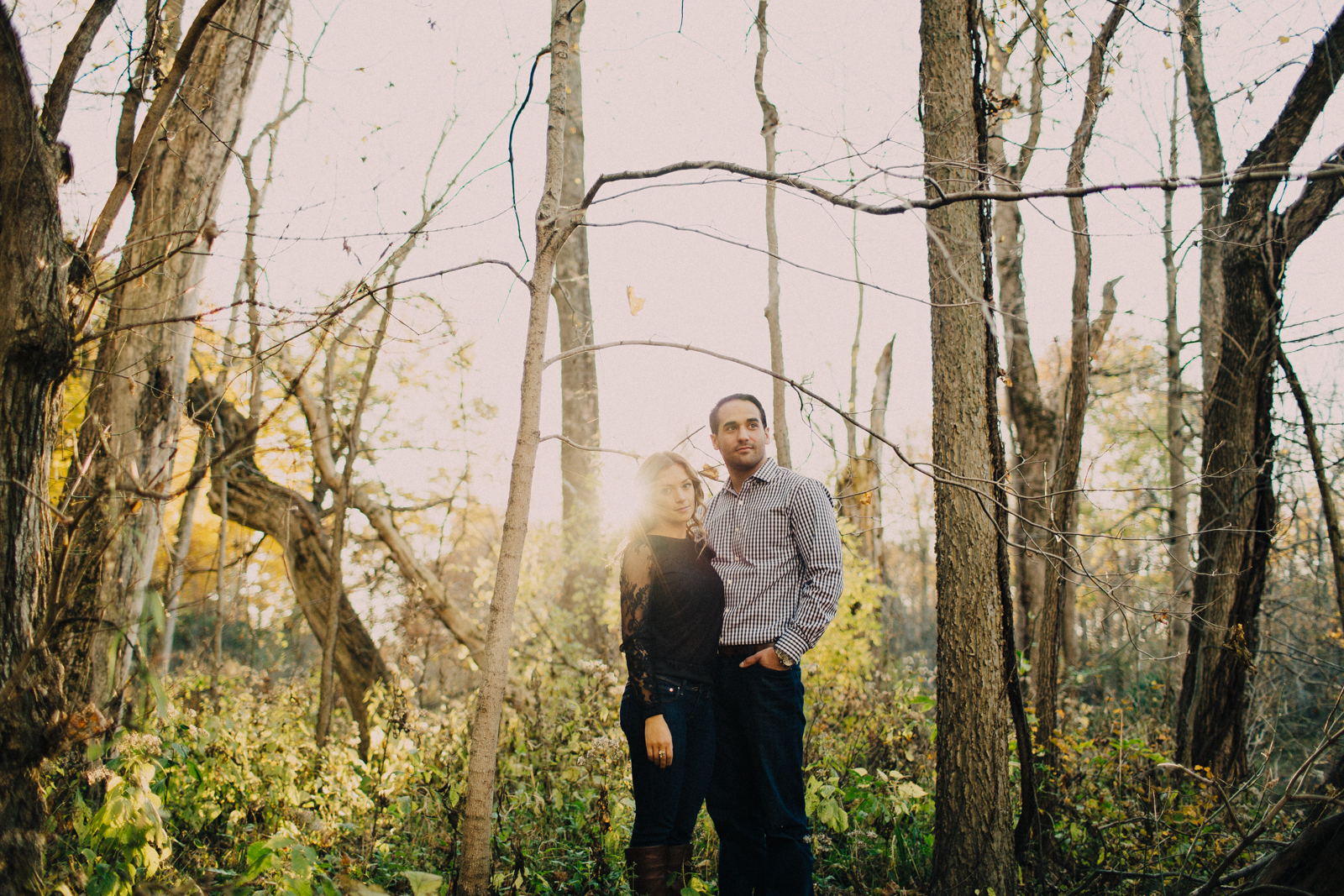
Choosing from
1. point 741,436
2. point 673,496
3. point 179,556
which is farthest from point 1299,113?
point 179,556

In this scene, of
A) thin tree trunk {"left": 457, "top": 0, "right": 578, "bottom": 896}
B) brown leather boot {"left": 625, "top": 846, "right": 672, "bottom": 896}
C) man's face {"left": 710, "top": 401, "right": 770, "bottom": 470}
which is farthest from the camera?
man's face {"left": 710, "top": 401, "right": 770, "bottom": 470}

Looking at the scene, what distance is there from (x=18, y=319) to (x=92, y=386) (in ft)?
6.04

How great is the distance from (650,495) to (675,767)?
95 cm

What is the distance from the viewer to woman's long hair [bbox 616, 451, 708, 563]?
9.15 ft

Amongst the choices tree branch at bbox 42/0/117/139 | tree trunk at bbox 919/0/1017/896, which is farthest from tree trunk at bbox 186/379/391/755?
tree trunk at bbox 919/0/1017/896

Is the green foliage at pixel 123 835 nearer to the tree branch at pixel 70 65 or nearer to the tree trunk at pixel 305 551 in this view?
the tree branch at pixel 70 65

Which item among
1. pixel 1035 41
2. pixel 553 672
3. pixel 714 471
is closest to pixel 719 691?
pixel 714 471

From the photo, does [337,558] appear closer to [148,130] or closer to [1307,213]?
[148,130]

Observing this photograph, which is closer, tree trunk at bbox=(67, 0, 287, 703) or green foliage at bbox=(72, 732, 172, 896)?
green foliage at bbox=(72, 732, 172, 896)

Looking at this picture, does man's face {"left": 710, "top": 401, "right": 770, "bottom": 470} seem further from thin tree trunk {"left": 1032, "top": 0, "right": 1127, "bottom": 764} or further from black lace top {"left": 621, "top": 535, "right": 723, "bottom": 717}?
thin tree trunk {"left": 1032, "top": 0, "right": 1127, "bottom": 764}

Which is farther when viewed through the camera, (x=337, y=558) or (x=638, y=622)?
(x=337, y=558)

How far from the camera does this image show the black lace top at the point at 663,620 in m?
2.62

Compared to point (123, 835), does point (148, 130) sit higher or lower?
higher

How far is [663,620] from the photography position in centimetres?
268
